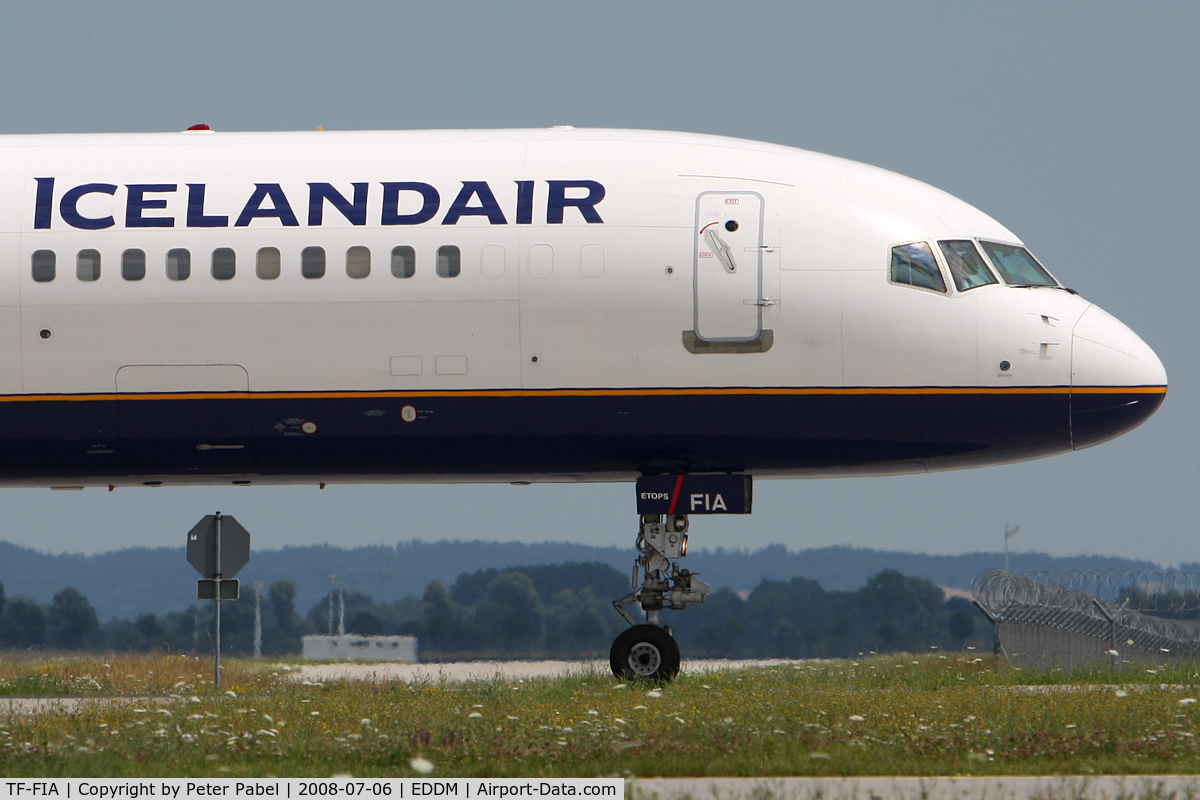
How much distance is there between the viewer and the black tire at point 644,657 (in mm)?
19812

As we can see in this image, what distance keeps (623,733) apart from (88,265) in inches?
440

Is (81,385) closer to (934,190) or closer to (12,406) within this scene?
(12,406)

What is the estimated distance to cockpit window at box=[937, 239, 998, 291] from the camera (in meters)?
19.7

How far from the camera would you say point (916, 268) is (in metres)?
19.6

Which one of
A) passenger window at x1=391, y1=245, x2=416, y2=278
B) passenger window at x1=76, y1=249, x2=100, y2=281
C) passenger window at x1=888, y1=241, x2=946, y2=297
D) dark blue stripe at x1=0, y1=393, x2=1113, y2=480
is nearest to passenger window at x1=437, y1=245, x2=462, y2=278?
passenger window at x1=391, y1=245, x2=416, y2=278

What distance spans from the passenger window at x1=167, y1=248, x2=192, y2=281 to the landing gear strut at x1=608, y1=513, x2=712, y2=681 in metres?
7.58

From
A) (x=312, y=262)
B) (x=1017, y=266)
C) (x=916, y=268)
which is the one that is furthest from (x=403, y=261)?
(x=1017, y=266)

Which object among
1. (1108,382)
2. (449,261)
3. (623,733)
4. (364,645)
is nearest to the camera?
(623,733)

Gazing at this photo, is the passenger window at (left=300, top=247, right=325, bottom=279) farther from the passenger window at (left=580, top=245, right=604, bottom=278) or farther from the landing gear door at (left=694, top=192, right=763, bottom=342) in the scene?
the landing gear door at (left=694, top=192, right=763, bottom=342)

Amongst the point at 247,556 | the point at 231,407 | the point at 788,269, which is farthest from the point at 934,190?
the point at 247,556

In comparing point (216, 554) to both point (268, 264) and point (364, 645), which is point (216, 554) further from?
point (364, 645)

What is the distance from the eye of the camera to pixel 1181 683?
20516 millimetres

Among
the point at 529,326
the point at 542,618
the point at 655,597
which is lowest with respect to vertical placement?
the point at 542,618

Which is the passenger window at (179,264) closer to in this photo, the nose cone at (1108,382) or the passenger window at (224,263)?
the passenger window at (224,263)
